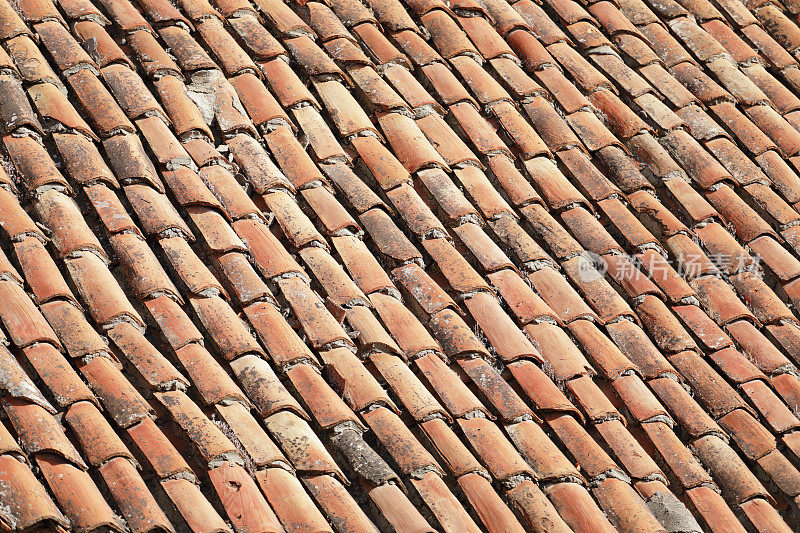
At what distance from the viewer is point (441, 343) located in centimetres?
324

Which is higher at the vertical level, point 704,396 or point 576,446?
point 704,396

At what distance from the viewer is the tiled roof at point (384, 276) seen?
271 centimetres

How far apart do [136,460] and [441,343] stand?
1.25 metres

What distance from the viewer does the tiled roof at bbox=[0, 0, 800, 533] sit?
8.91ft

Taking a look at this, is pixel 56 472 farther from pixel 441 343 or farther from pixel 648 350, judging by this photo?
pixel 648 350

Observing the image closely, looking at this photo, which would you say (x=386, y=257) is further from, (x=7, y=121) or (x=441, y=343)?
(x=7, y=121)

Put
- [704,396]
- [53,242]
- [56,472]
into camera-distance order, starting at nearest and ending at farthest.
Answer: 1. [56,472]
2. [53,242]
3. [704,396]

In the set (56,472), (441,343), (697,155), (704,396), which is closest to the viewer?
(56,472)

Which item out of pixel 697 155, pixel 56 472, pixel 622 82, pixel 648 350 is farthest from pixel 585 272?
pixel 56 472

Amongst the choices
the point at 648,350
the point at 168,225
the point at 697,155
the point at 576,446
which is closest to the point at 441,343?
the point at 576,446

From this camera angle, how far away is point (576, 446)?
3.09 meters

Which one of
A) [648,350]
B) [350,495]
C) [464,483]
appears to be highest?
[648,350]

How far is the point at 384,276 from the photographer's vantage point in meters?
3.34

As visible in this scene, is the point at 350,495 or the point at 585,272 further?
the point at 585,272
